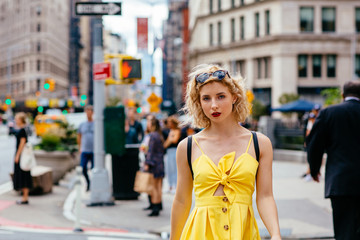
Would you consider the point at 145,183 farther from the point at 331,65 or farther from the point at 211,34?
the point at 211,34

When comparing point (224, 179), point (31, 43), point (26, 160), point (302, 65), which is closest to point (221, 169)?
point (224, 179)

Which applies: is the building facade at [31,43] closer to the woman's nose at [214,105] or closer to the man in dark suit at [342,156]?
the man in dark suit at [342,156]

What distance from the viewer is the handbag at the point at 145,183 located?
32.6 ft

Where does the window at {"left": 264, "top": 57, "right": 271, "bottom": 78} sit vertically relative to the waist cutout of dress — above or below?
above

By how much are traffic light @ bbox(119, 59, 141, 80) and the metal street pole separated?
438 mm

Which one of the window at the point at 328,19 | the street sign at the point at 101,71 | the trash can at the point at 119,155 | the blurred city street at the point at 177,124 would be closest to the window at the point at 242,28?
the blurred city street at the point at 177,124

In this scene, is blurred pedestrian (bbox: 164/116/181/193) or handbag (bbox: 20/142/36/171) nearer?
handbag (bbox: 20/142/36/171)

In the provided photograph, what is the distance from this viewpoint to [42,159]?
1472 cm

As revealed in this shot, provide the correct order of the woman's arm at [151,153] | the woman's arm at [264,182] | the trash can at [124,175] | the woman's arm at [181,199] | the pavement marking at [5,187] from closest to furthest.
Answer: the woman's arm at [264,182], the woman's arm at [181,199], the woman's arm at [151,153], the trash can at [124,175], the pavement marking at [5,187]

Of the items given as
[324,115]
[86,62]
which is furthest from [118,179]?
[86,62]

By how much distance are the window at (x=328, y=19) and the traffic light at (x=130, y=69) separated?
46593mm

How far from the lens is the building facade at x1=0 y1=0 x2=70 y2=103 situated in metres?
109

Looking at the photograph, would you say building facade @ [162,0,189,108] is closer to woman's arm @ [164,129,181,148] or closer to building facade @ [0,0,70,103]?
building facade @ [0,0,70,103]

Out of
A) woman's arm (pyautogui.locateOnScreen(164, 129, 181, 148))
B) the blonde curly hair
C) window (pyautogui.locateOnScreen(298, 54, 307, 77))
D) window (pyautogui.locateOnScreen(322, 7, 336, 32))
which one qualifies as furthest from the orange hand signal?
window (pyautogui.locateOnScreen(322, 7, 336, 32))
